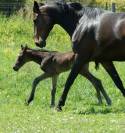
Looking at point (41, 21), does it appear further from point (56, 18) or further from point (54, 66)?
point (54, 66)

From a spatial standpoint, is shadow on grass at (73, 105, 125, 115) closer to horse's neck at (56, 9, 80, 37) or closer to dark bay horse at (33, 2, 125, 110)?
dark bay horse at (33, 2, 125, 110)

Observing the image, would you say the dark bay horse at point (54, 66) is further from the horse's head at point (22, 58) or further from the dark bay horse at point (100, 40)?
the dark bay horse at point (100, 40)

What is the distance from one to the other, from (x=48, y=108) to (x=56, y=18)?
6.50 feet

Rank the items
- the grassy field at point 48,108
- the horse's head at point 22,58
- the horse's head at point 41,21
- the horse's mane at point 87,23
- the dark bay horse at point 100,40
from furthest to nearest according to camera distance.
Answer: the horse's head at point 22,58 < the horse's head at point 41,21 < the horse's mane at point 87,23 < the dark bay horse at point 100,40 < the grassy field at point 48,108

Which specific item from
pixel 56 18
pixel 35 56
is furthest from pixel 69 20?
pixel 35 56

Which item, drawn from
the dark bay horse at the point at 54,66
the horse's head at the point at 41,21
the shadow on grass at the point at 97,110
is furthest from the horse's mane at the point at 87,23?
the dark bay horse at the point at 54,66

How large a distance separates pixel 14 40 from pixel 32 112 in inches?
458

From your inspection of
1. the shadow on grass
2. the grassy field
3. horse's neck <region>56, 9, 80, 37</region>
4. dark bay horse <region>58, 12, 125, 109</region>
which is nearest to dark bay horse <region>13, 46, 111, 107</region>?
the grassy field

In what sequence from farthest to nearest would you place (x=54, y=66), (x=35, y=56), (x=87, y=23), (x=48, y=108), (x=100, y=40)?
(x=35, y=56) < (x=54, y=66) < (x=48, y=108) < (x=87, y=23) < (x=100, y=40)

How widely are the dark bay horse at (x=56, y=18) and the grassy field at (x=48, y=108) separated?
4.19 feet

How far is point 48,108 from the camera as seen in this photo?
42.2 ft

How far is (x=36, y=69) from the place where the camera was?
17.5m

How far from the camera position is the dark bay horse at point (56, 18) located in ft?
40.5

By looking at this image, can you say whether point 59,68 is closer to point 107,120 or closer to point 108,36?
point 108,36
